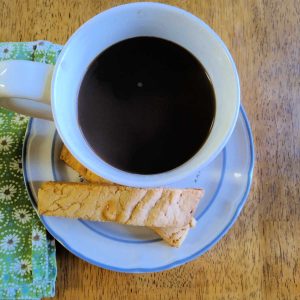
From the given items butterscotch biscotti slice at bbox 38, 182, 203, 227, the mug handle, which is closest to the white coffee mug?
the mug handle

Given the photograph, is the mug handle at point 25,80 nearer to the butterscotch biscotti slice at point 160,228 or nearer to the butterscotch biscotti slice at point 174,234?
the butterscotch biscotti slice at point 160,228

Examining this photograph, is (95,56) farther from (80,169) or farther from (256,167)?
(256,167)

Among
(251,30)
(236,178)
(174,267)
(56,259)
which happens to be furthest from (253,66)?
(56,259)

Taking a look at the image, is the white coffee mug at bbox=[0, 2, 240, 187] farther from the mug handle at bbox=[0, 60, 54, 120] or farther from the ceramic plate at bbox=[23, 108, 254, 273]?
the ceramic plate at bbox=[23, 108, 254, 273]

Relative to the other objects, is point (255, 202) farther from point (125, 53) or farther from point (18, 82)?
point (18, 82)

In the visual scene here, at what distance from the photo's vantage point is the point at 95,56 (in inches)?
26.1

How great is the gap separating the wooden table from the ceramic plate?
0.06 metres

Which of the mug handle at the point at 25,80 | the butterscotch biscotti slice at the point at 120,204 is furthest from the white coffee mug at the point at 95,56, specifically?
the butterscotch biscotti slice at the point at 120,204

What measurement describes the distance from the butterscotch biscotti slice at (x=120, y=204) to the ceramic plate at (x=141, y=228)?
0.03 meters

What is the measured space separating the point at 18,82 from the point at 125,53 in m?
0.18

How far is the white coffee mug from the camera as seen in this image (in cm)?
59

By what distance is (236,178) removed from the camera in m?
0.77

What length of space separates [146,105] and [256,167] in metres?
0.27

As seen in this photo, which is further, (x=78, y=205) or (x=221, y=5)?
(x=221, y=5)
